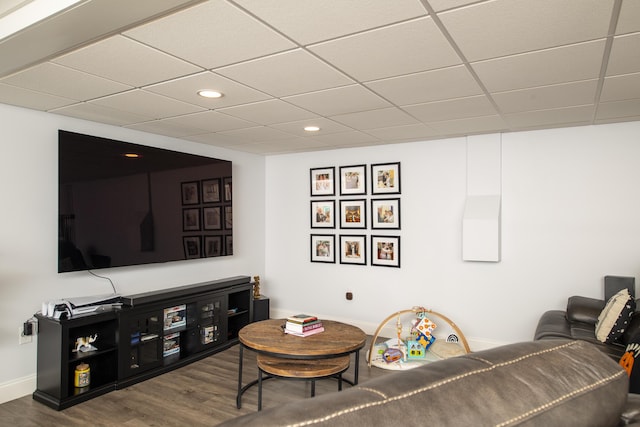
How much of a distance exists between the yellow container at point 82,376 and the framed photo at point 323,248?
2896 millimetres

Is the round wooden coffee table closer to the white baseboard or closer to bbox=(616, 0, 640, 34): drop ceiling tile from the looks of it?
the white baseboard

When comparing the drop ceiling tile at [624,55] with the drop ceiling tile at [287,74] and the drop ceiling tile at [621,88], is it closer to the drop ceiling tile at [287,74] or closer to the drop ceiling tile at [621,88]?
the drop ceiling tile at [621,88]

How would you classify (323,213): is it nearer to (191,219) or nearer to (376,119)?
(191,219)

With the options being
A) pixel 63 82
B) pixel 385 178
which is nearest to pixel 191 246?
pixel 63 82

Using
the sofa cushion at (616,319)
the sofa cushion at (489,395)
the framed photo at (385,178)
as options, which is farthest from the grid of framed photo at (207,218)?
the sofa cushion at (489,395)

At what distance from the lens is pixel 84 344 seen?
129 inches

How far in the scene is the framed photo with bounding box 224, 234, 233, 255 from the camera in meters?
4.91

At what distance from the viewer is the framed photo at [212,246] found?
4.65 meters

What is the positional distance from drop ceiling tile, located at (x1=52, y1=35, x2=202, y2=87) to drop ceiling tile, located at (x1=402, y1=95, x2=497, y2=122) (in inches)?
70.1

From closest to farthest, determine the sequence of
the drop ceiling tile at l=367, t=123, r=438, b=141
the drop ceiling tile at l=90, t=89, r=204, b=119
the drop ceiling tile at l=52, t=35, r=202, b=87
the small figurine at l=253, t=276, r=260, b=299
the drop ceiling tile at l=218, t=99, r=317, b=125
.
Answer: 1. the drop ceiling tile at l=52, t=35, r=202, b=87
2. the drop ceiling tile at l=90, t=89, r=204, b=119
3. the drop ceiling tile at l=218, t=99, r=317, b=125
4. the drop ceiling tile at l=367, t=123, r=438, b=141
5. the small figurine at l=253, t=276, r=260, b=299

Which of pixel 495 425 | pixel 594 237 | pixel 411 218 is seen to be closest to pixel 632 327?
pixel 594 237

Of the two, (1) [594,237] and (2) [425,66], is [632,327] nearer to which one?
(1) [594,237]

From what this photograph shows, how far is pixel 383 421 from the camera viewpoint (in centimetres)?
62

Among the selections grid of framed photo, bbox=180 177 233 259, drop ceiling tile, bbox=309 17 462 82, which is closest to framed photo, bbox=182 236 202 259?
grid of framed photo, bbox=180 177 233 259
